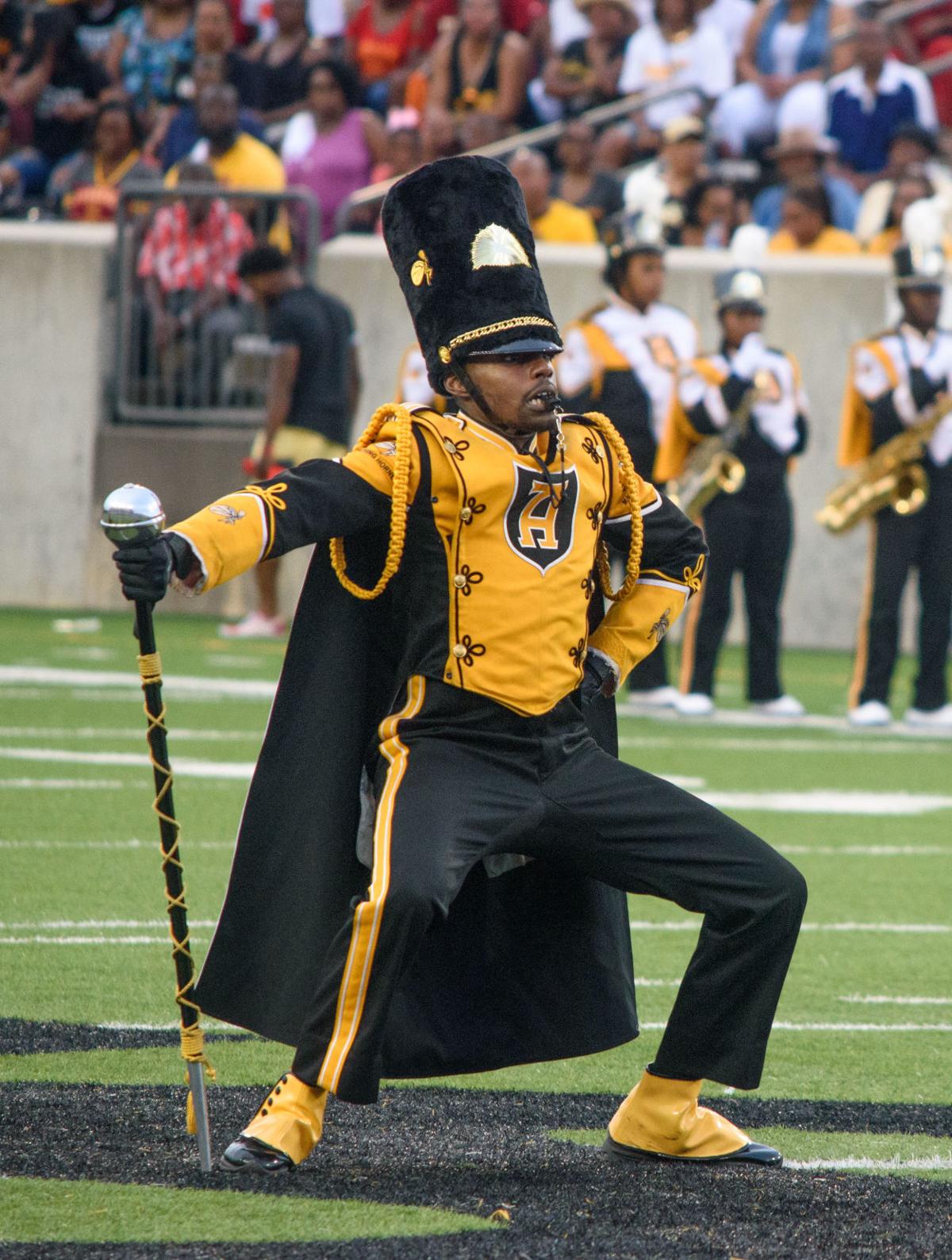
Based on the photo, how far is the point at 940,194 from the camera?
A: 50.8 ft

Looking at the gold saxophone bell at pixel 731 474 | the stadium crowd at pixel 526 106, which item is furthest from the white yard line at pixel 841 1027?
the stadium crowd at pixel 526 106

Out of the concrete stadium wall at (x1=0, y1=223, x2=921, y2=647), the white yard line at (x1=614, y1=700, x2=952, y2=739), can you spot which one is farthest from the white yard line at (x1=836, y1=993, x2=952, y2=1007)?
the concrete stadium wall at (x1=0, y1=223, x2=921, y2=647)

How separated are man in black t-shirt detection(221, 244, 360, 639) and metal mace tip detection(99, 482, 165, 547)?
1023 centimetres

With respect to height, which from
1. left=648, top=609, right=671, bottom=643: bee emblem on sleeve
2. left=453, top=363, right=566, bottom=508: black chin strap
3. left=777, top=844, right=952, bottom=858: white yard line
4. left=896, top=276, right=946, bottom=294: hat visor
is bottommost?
left=777, top=844, right=952, bottom=858: white yard line

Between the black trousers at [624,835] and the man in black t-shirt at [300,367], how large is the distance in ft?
32.4

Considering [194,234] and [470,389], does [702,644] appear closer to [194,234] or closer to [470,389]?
[194,234]

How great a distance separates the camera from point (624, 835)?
4.38m

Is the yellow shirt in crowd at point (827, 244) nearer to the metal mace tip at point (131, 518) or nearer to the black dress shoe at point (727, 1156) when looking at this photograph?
the black dress shoe at point (727, 1156)

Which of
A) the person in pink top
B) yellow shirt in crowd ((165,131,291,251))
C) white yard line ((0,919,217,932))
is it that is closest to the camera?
→ white yard line ((0,919,217,932))

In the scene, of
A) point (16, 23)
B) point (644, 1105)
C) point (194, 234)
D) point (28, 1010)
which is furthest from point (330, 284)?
point (644, 1105)

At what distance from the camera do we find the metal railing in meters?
16.1

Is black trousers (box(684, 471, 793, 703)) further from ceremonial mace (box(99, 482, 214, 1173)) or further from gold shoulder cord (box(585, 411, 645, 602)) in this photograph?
ceremonial mace (box(99, 482, 214, 1173))

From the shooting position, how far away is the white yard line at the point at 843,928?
274 inches

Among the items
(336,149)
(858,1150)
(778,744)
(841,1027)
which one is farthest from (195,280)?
(858,1150)
